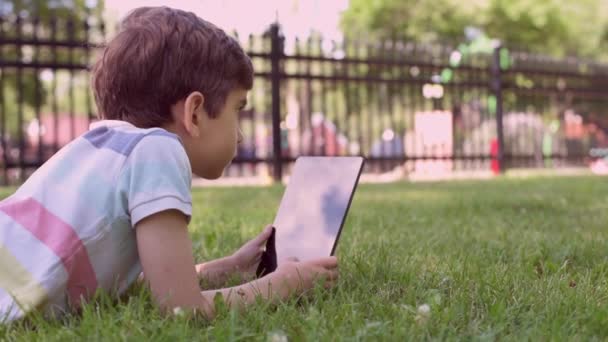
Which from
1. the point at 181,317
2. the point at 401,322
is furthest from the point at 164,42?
the point at 401,322

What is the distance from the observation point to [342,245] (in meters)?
3.12

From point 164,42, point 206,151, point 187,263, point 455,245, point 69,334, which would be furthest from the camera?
point 455,245

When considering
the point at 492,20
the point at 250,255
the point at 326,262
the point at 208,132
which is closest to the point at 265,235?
the point at 250,255

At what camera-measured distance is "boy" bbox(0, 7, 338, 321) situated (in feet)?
5.38

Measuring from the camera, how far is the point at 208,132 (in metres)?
1.89

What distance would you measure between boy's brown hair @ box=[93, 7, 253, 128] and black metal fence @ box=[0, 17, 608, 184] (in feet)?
18.1

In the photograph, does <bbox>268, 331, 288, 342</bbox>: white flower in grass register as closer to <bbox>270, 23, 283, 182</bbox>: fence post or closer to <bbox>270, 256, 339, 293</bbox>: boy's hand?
<bbox>270, 256, 339, 293</bbox>: boy's hand

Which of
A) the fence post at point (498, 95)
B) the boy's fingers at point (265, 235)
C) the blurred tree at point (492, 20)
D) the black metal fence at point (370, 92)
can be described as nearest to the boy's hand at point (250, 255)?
the boy's fingers at point (265, 235)

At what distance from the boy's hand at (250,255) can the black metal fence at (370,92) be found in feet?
17.5

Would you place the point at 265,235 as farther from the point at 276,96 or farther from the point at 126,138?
the point at 276,96

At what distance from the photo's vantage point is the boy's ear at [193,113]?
181 centimetres

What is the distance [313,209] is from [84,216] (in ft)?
2.74

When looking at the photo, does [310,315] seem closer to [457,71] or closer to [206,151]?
[206,151]

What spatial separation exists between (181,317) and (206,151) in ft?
1.64
